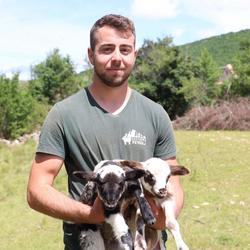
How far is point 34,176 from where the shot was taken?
332cm

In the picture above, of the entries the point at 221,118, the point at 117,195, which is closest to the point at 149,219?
the point at 117,195

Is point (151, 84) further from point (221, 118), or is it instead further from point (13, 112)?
point (221, 118)

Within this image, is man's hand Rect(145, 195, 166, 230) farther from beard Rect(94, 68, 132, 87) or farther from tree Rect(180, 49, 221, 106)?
tree Rect(180, 49, 221, 106)

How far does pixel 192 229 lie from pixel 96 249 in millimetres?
6502

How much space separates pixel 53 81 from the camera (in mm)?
43281

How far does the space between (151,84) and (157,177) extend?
38.6m

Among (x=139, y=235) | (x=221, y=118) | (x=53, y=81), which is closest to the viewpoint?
(x=139, y=235)

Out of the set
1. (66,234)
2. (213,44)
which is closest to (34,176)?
(66,234)

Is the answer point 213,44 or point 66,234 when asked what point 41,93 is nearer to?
point 66,234

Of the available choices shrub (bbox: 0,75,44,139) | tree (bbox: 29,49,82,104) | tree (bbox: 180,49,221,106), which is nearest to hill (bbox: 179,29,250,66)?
tree (bbox: 180,49,221,106)

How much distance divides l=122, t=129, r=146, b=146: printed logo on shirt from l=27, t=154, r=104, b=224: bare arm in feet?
1.39

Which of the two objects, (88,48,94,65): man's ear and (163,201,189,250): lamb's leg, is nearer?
(163,201,189,250): lamb's leg

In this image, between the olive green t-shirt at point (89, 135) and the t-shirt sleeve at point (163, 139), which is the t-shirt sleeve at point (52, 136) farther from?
the t-shirt sleeve at point (163, 139)

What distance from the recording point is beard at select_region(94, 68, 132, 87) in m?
3.26
